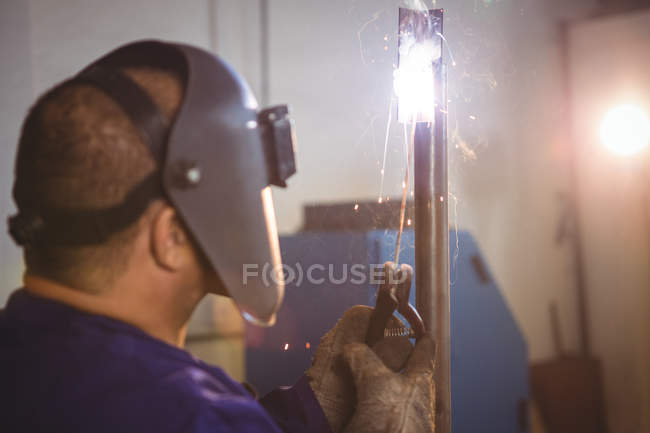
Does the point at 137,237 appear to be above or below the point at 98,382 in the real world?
above

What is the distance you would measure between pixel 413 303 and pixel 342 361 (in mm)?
241

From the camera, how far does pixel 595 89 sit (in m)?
2.99

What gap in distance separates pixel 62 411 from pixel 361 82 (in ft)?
2.30

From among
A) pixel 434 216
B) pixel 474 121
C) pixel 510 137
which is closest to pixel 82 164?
pixel 434 216

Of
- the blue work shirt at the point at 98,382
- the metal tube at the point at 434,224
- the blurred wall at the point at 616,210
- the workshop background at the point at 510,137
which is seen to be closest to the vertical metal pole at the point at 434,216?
the metal tube at the point at 434,224

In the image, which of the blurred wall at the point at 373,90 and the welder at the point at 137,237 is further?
Answer: the blurred wall at the point at 373,90

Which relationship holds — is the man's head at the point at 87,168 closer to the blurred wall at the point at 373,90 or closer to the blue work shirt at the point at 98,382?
the blue work shirt at the point at 98,382

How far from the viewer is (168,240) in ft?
2.11

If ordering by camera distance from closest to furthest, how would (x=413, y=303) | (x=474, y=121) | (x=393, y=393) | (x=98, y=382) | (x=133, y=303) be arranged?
1. (x=98, y=382)
2. (x=133, y=303)
3. (x=393, y=393)
4. (x=474, y=121)
5. (x=413, y=303)

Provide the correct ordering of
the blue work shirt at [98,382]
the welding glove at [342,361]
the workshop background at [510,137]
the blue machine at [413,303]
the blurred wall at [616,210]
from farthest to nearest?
the blurred wall at [616,210] < the workshop background at [510,137] < the blue machine at [413,303] < the welding glove at [342,361] < the blue work shirt at [98,382]

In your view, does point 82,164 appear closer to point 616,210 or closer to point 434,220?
point 434,220

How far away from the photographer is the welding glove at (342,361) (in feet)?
2.77

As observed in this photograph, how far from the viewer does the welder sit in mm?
547

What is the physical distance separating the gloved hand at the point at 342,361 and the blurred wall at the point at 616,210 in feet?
8.36
